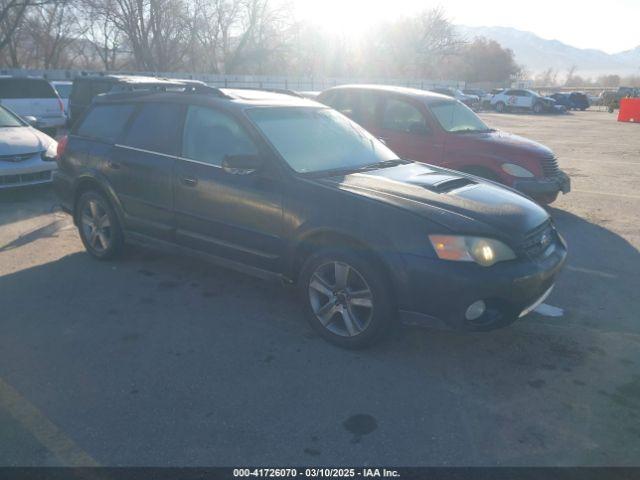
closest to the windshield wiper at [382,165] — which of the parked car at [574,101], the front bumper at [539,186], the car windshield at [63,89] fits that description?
the front bumper at [539,186]

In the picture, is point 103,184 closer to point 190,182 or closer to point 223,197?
point 190,182

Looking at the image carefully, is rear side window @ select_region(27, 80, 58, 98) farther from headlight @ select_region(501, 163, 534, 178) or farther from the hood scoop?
the hood scoop

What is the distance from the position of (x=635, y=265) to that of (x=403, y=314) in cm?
344

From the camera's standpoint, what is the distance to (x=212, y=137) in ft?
15.2

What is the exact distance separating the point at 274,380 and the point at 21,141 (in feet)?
22.7

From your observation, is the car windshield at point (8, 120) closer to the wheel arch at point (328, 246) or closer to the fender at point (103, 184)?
the fender at point (103, 184)

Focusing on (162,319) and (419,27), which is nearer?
(162,319)

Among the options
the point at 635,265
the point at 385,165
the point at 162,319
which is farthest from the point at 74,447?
the point at 635,265

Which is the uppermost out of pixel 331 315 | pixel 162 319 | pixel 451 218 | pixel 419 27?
pixel 419 27

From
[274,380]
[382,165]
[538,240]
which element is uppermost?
[382,165]

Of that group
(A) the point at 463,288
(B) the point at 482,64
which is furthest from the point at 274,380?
(B) the point at 482,64

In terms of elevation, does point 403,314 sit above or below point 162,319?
above

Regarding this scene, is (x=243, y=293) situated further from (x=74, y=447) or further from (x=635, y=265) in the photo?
(x=635, y=265)

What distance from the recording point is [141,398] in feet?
10.6
